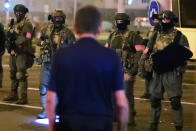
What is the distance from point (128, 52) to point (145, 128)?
4.51 feet

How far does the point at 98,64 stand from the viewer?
10.9ft

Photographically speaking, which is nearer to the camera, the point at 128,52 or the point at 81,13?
the point at 81,13

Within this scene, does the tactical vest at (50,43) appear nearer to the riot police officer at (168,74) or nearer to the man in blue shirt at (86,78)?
the riot police officer at (168,74)

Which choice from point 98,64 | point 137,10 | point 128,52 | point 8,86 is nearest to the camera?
point 98,64

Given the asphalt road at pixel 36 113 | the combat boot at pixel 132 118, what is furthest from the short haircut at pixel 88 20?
the combat boot at pixel 132 118

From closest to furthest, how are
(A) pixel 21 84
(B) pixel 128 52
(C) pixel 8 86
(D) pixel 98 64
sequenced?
(D) pixel 98 64
(B) pixel 128 52
(A) pixel 21 84
(C) pixel 8 86

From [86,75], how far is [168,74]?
3.65 metres

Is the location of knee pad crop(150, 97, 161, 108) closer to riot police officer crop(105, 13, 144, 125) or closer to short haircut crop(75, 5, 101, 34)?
riot police officer crop(105, 13, 144, 125)

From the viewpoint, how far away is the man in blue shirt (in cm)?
333

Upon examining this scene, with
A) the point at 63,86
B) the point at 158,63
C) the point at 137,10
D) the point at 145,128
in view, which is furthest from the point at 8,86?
the point at 137,10

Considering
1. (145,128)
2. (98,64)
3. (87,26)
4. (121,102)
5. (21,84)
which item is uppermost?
(87,26)

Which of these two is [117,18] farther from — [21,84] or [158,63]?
[21,84]

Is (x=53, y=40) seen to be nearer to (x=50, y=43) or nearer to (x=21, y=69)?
(x=50, y=43)

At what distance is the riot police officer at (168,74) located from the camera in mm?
6773
